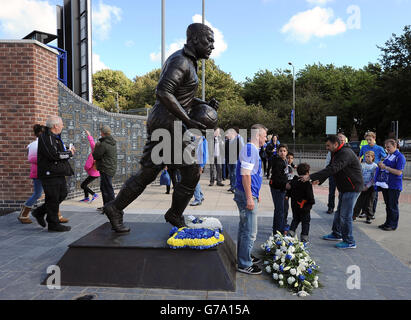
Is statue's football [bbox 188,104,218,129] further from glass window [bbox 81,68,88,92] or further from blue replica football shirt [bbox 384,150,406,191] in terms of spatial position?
glass window [bbox 81,68,88,92]

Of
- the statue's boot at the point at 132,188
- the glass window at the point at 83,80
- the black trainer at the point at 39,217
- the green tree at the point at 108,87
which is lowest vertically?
the black trainer at the point at 39,217

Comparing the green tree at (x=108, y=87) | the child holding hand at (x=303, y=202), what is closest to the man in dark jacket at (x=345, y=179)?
the child holding hand at (x=303, y=202)

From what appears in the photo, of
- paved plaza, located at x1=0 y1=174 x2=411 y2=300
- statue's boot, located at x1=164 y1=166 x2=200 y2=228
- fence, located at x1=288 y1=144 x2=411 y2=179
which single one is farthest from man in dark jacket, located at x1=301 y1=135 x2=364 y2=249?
fence, located at x1=288 y1=144 x2=411 y2=179

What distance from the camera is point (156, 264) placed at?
340 centimetres

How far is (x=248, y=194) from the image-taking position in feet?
11.7

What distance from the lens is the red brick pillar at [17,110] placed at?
6949 mm

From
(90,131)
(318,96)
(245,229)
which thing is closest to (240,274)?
(245,229)

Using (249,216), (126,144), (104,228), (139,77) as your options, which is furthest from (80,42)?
(139,77)

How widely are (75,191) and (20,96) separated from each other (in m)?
2.70

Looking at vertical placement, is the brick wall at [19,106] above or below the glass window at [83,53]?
below

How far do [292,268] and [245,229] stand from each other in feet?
2.12

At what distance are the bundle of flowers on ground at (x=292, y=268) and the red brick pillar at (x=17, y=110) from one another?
575 centimetres

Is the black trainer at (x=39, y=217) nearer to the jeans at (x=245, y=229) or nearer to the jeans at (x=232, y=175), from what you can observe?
the jeans at (x=245, y=229)

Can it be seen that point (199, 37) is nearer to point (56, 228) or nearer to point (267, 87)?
point (56, 228)
